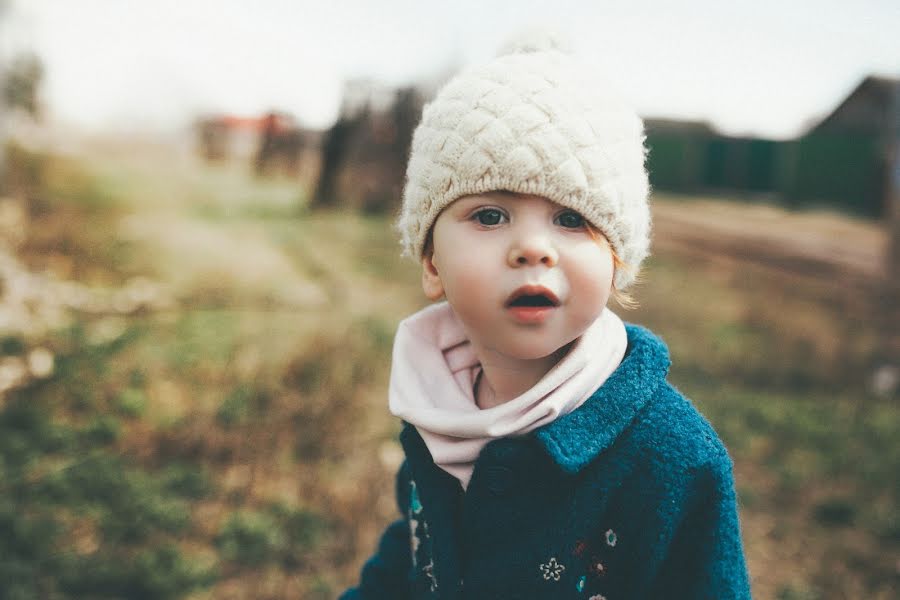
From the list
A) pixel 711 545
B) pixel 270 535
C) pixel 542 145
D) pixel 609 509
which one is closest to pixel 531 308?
pixel 542 145

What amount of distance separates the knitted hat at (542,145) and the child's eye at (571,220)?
0.02 metres

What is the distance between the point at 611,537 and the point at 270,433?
9.02ft

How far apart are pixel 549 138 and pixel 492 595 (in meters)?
0.73

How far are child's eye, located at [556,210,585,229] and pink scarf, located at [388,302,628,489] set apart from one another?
0.19m

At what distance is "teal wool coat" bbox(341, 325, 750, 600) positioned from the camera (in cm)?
117

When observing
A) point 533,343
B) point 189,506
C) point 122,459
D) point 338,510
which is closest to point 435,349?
point 533,343

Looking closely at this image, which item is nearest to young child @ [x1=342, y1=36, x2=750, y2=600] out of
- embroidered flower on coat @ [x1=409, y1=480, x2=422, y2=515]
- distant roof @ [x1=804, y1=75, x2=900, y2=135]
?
embroidered flower on coat @ [x1=409, y1=480, x2=422, y2=515]

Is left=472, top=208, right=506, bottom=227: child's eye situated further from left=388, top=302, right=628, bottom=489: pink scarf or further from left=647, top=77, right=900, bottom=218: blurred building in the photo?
left=647, top=77, right=900, bottom=218: blurred building

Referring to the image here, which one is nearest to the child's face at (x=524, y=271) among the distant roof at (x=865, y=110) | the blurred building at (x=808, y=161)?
the blurred building at (x=808, y=161)

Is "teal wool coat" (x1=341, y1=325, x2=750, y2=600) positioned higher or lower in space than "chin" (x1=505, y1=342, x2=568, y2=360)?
lower

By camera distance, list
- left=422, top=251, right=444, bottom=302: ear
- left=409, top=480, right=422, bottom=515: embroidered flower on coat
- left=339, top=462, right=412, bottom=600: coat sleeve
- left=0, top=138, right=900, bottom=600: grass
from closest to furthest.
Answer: left=422, top=251, right=444, bottom=302: ear < left=409, top=480, right=422, bottom=515: embroidered flower on coat < left=339, top=462, right=412, bottom=600: coat sleeve < left=0, top=138, right=900, bottom=600: grass

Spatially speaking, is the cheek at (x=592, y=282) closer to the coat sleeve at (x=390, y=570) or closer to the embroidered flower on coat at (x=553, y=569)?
the embroidered flower on coat at (x=553, y=569)

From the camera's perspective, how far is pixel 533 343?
1.17 m

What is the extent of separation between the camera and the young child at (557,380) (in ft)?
3.77
